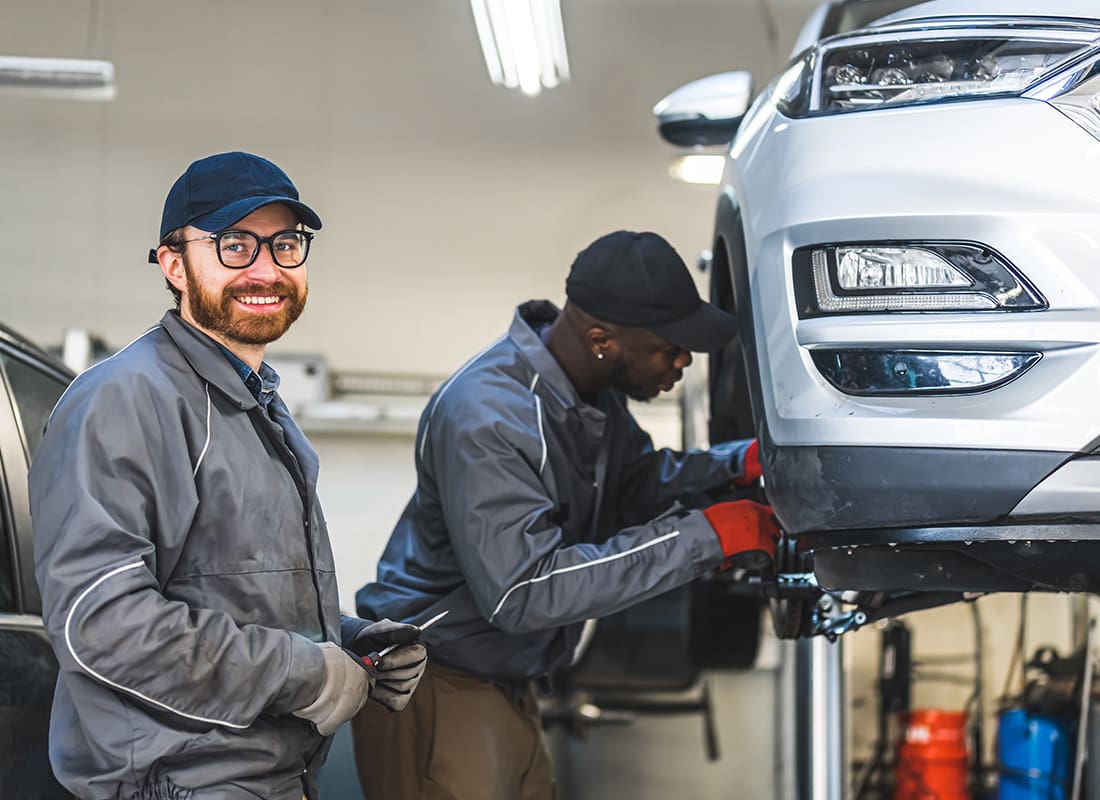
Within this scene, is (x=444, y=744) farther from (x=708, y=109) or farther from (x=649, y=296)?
(x=708, y=109)

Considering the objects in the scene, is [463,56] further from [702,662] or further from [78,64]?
[702,662]

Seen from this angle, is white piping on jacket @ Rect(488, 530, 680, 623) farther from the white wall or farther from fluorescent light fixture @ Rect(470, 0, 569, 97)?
the white wall

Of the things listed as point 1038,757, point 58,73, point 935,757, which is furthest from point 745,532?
point 935,757

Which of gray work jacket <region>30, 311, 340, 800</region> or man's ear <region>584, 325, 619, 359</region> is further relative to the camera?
man's ear <region>584, 325, 619, 359</region>

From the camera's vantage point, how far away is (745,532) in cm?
218

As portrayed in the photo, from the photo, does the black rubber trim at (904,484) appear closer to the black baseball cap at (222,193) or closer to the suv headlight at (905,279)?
the suv headlight at (905,279)

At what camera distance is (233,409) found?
1724mm

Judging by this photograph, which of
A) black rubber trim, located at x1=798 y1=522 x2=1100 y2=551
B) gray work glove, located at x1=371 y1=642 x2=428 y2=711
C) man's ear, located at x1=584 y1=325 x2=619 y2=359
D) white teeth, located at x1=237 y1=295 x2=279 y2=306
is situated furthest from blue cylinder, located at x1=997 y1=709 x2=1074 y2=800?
white teeth, located at x1=237 y1=295 x2=279 y2=306

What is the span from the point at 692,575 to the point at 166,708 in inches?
39.7

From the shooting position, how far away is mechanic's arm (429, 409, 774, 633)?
2.18 metres

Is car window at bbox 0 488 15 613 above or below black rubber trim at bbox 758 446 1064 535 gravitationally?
below

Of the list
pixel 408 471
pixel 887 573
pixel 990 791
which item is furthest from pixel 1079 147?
pixel 408 471

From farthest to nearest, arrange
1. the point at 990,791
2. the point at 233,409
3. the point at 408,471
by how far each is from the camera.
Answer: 1. the point at 408,471
2. the point at 990,791
3. the point at 233,409

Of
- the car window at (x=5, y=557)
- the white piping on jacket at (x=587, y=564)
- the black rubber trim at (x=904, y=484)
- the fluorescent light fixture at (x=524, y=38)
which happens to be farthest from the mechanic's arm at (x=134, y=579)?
the fluorescent light fixture at (x=524, y=38)
